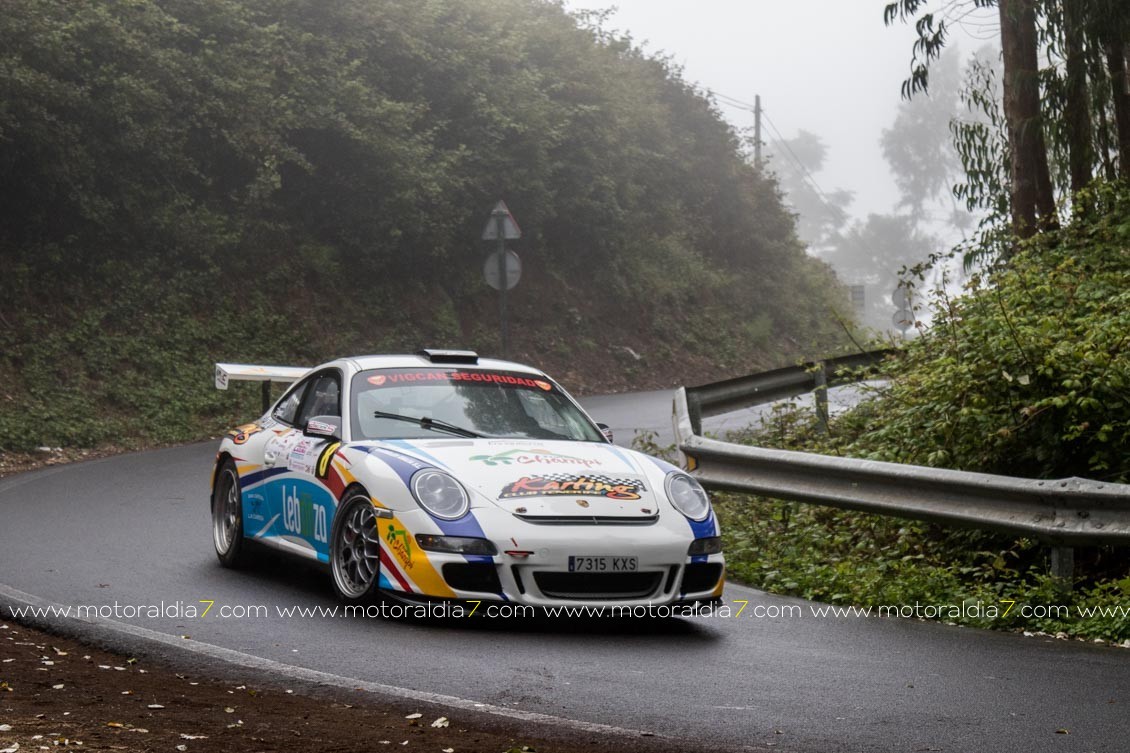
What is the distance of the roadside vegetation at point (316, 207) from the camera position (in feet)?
68.1

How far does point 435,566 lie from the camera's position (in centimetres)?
716

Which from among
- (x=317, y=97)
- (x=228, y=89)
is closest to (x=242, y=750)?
(x=228, y=89)

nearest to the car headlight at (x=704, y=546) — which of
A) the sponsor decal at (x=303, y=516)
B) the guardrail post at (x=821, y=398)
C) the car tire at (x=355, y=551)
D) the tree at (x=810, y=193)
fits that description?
the car tire at (x=355, y=551)

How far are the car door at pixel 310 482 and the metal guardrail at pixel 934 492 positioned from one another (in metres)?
3.04

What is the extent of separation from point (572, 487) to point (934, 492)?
8.24 ft

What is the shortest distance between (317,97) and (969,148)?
40.3 feet

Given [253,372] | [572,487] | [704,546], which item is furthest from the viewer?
[253,372]

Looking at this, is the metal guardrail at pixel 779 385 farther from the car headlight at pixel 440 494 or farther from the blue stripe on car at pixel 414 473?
the car headlight at pixel 440 494

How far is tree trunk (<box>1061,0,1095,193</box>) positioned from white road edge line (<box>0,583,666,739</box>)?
13.6m

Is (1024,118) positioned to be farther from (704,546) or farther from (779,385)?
(704,546)

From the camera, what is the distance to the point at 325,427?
830 centimetres

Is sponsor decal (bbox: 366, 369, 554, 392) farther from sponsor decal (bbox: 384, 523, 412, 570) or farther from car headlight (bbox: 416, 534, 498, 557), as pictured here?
car headlight (bbox: 416, 534, 498, 557)

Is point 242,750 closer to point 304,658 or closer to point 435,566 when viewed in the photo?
point 304,658

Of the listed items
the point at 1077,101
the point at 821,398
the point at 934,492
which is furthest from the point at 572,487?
the point at 1077,101
